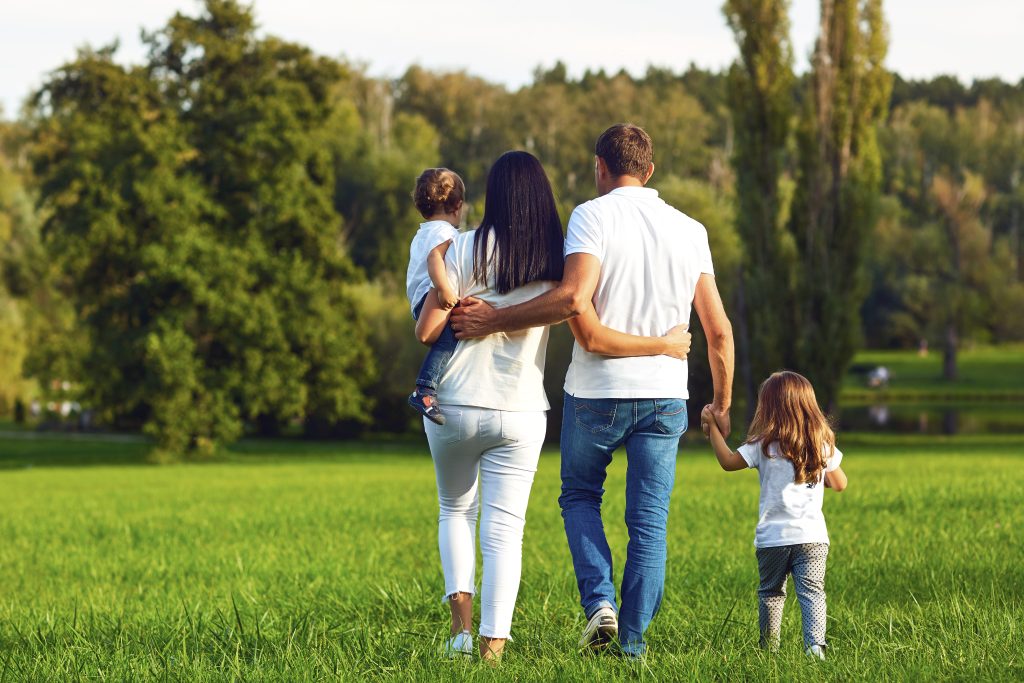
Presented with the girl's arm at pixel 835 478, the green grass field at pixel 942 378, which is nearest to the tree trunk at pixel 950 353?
the green grass field at pixel 942 378

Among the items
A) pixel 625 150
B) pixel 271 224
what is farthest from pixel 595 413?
pixel 271 224

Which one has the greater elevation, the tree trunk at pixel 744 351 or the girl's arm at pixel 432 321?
the girl's arm at pixel 432 321

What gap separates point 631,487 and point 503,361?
2.38ft

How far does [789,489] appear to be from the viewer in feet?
17.5

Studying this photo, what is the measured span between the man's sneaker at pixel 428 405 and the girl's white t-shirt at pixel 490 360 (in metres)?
0.05

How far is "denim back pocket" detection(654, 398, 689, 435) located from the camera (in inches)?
201

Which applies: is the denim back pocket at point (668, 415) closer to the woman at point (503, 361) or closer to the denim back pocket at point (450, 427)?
the woman at point (503, 361)

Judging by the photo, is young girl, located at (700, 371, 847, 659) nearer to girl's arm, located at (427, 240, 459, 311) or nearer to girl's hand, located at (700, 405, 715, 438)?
girl's hand, located at (700, 405, 715, 438)

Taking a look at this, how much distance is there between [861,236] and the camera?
1427 inches

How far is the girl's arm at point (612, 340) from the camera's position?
5.06 m

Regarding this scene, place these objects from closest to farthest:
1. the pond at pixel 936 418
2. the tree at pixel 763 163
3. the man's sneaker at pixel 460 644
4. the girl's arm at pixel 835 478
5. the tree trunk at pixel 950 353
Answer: the man's sneaker at pixel 460 644
the girl's arm at pixel 835 478
the tree at pixel 763 163
the pond at pixel 936 418
the tree trunk at pixel 950 353

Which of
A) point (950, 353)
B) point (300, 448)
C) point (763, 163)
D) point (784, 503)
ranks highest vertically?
point (763, 163)

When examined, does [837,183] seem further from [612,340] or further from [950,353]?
[950,353]

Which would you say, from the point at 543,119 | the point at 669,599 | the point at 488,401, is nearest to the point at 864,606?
the point at 669,599
